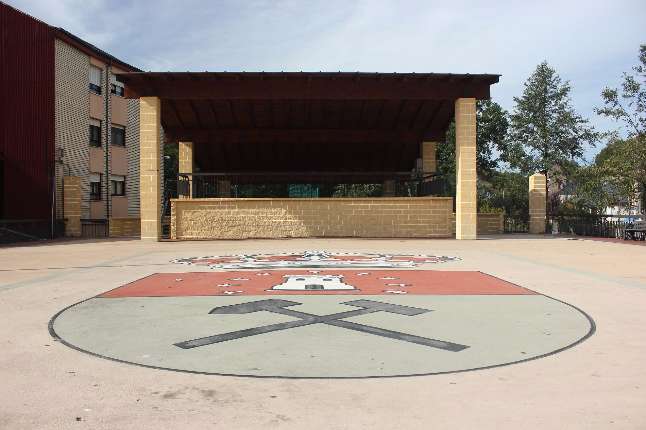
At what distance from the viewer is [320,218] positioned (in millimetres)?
24281

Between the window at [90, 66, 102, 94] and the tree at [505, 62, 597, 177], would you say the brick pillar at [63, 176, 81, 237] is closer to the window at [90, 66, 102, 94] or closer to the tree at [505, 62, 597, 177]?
the window at [90, 66, 102, 94]

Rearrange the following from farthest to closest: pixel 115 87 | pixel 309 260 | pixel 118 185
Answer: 1. pixel 118 185
2. pixel 115 87
3. pixel 309 260

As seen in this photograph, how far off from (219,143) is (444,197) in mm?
12186

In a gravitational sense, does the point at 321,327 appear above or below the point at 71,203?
below

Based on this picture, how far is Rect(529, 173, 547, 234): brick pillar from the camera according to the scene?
97.9 ft

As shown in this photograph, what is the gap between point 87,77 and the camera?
32.4m

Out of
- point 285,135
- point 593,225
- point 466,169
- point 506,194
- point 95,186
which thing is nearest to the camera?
point 466,169

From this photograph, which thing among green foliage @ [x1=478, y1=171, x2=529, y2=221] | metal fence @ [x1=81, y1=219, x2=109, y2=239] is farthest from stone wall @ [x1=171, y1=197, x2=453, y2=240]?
green foliage @ [x1=478, y1=171, x2=529, y2=221]

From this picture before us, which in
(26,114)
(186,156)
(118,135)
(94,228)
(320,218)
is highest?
(118,135)

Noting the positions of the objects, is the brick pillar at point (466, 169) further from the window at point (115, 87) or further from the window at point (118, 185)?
the window at point (115, 87)

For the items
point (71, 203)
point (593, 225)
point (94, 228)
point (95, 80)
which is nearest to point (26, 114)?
point (71, 203)

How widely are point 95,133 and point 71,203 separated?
20.8ft

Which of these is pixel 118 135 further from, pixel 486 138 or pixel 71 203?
pixel 486 138

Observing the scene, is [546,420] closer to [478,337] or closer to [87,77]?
[478,337]
